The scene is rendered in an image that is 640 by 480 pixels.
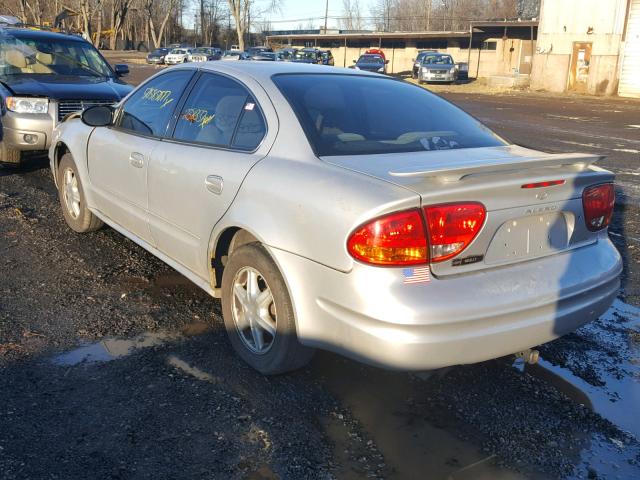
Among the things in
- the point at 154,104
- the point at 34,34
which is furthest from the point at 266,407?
the point at 34,34

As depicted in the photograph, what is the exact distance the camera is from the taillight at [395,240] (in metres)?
2.73

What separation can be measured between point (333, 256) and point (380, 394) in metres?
0.92

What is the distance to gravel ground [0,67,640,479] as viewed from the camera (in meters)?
2.77

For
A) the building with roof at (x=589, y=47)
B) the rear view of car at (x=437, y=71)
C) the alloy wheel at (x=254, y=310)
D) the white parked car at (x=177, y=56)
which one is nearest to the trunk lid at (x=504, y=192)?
the alloy wheel at (x=254, y=310)

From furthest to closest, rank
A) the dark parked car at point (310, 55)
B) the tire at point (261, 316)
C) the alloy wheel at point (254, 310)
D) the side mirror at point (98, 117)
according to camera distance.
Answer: the dark parked car at point (310, 55), the side mirror at point (98, 117), the alloy wheel at point (254, 310), the tire at point (261, 316)

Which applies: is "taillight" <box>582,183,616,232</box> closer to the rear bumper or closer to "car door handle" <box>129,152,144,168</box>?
the rear bumper

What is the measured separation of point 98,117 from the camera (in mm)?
5066

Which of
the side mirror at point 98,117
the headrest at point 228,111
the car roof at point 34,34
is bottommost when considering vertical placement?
the side mirror at point 98,117

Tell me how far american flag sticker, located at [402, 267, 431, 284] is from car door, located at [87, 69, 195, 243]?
2.31 meters

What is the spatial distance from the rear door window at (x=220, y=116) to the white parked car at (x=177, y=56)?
4873cm

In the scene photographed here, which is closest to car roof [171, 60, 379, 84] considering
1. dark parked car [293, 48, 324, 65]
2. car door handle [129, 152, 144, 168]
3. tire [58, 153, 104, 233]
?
car door handle [129, 152, 144, 168]

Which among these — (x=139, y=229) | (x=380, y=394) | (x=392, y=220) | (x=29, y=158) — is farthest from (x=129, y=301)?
(x=29, y=158)

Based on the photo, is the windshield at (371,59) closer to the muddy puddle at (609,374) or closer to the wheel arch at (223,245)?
the muddy puddle at (609,374)

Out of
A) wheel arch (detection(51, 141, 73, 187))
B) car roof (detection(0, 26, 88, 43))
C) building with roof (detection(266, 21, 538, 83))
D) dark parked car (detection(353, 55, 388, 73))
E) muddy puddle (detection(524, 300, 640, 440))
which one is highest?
building with roof (detection(266, 21, 538, 83))
